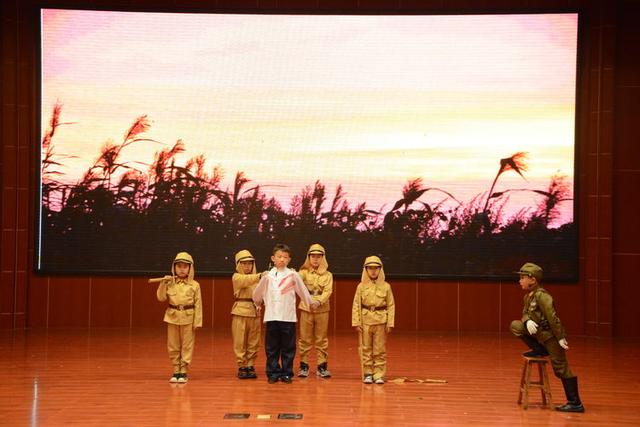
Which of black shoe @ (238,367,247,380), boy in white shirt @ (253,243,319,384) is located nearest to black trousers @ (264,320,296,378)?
boy in white shirt @ (253,243,319,384)

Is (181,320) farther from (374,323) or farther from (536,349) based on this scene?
(536,349)

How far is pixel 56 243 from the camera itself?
13.5 m

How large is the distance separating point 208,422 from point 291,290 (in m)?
2.25

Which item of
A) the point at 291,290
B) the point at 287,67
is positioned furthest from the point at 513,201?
the point at 291,290

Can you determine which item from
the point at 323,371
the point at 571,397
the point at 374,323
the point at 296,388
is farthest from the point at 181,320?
the point at 571,397

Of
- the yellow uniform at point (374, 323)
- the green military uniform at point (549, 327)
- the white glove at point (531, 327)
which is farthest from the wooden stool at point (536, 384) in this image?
the yellow uniform at point (374, 323)

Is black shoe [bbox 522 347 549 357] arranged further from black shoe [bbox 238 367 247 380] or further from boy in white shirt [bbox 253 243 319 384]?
black shoe [bbox 238 367 247 380]

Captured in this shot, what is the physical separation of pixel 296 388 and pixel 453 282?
5.51 m

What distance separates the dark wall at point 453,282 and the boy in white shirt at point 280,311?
15.1 ft

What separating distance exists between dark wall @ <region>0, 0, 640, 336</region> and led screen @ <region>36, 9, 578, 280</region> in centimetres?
21

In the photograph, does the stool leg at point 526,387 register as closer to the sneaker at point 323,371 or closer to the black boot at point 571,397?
the black boot at point 571,397

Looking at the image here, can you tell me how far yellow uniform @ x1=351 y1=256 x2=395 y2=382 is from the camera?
8.75 metres

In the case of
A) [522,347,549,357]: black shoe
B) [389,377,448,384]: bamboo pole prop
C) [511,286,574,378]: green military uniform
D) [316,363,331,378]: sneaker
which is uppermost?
[511,286,574,378]: green military uniform

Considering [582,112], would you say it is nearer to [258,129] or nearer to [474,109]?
[474,109]
